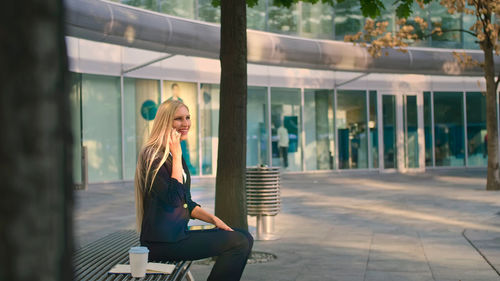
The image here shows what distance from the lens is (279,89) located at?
2662cm

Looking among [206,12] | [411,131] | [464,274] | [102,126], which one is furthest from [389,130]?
[464,274]

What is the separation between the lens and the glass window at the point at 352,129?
2775 centimetres

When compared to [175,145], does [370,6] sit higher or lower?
higher

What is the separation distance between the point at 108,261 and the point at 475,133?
27895 mm

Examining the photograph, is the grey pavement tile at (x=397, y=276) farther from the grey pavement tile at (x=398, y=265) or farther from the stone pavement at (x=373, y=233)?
the grey pavement tile at (x=398, y=265)

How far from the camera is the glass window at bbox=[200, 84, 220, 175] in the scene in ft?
79.1

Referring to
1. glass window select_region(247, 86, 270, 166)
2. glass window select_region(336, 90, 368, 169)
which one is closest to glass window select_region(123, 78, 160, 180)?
glass window select_region(247, 86, 270, 166)

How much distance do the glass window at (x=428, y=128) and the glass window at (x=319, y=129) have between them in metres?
4.75

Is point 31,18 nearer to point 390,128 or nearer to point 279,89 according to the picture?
point 279,89

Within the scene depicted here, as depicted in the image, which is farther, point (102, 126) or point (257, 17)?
point (257, 17)

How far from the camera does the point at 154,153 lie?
4.29 m

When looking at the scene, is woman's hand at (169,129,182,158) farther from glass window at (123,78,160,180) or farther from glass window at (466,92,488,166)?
glass window at (466,92,488,166)

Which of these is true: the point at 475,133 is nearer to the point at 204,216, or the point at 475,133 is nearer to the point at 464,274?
the point at 464,274

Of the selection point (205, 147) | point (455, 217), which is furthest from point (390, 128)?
point (455, 217)
